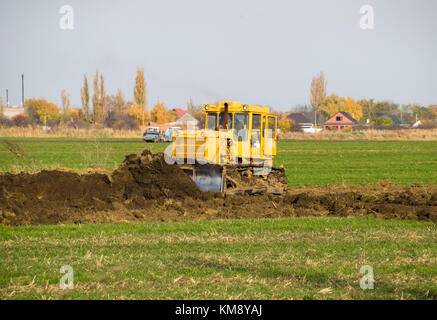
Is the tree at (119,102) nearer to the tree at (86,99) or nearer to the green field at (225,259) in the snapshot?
the tree at (86,99)

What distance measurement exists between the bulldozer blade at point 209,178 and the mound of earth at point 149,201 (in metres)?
0.58

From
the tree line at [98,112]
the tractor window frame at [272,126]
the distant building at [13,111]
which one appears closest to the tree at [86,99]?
the tree line at [98,112]

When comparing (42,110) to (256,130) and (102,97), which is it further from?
(256,130)

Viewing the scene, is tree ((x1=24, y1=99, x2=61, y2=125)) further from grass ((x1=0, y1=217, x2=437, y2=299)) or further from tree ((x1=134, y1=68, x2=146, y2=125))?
grass ((x1=0, y1=217, x2=437, y2=299))

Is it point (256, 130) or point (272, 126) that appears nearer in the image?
point (256, 130)

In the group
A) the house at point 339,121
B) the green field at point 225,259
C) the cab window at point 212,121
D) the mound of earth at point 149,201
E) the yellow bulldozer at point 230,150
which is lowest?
the green field at point 225,259

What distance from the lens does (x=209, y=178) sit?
18062 millimetres

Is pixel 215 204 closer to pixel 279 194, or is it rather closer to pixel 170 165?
pixel 170 165

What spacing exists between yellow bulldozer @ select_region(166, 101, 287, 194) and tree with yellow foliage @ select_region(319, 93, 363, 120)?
140152mm

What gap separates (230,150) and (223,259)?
9034 millimetres

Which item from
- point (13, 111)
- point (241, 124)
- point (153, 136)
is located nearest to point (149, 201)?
point (241, 124)

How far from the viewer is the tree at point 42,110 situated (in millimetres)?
139150

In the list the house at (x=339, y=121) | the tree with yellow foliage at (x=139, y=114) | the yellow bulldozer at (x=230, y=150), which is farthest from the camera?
the house at (x=339, y=121)
